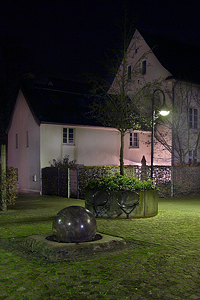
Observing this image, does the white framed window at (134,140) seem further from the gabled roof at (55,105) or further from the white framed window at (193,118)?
the white framed window at (193,118)

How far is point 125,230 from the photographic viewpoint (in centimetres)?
928

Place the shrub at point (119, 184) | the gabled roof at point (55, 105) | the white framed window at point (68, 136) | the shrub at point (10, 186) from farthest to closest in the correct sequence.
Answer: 1. the white framed window at point (68, 136)
2. the gabled roof at point (55, 105)
3. the shrub at point (10, 186)
4. the shrub at point (119, 184)

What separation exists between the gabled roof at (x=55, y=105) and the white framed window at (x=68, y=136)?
0.73m

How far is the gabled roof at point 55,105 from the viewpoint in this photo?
885 inches

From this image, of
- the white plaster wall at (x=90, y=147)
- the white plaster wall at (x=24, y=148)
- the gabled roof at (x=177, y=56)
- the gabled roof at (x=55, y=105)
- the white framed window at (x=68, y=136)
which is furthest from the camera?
the gabled roof at (x=177, y=56)

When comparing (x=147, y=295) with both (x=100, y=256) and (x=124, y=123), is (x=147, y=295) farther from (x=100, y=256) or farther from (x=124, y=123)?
(x=124, y=123)

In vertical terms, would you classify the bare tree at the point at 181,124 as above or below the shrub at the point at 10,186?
above

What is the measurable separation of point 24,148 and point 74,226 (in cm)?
1781

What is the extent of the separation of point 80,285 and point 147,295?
0.95 metres

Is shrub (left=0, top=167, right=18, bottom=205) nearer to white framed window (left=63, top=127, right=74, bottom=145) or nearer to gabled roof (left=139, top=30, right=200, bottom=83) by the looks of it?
white framed window (left=63, top=127, right=74, bottom=145)

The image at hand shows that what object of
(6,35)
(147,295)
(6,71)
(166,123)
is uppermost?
(6,35)

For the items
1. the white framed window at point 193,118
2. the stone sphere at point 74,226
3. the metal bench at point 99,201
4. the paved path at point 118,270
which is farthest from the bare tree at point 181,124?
the stone sphere at point 74,226

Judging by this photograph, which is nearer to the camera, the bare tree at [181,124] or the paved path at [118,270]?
the paved path at [118,270]

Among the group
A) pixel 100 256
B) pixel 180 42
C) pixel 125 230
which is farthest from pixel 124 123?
pixel 180 42
